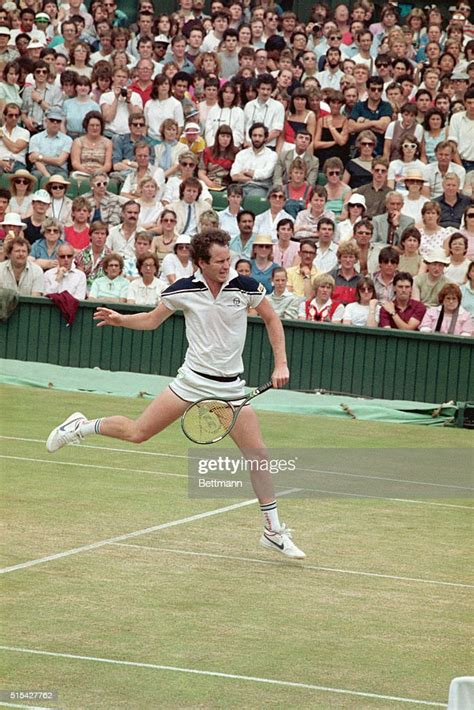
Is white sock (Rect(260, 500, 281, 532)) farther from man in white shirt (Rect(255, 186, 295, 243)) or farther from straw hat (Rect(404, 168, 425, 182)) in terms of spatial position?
straw hat (Rect(404, 168, 425, 182))

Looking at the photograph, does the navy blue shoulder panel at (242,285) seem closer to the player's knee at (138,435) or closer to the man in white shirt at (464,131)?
the player's knee at (138,435)

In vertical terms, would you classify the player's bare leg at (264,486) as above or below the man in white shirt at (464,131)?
below

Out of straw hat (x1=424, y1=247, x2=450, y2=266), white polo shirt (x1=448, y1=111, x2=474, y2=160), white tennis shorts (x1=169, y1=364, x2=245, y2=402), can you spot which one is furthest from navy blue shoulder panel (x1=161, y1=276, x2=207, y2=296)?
white polo shirt (x1=448, y1=111, x2=474, y2=160)

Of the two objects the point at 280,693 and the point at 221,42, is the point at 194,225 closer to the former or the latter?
the point at 221,42

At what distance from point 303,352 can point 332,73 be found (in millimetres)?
6267

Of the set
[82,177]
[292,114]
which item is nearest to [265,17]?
[292,114]

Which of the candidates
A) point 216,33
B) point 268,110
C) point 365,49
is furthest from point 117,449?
point 216,33

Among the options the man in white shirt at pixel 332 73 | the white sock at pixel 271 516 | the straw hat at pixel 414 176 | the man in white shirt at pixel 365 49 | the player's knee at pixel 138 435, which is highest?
the man in white shirt at pixel 365 49

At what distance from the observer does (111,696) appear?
5.09 metres

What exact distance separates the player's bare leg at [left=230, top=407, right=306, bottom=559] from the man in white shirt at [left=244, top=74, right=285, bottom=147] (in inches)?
425

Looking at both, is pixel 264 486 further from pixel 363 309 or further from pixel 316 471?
pixel 363 309

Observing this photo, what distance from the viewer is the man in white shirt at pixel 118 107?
1917cm

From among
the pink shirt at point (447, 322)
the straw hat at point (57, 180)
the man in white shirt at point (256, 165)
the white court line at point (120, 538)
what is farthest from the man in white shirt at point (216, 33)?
the white court line at point (120, 538)

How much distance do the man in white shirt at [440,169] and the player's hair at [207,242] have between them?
31.7 feet
